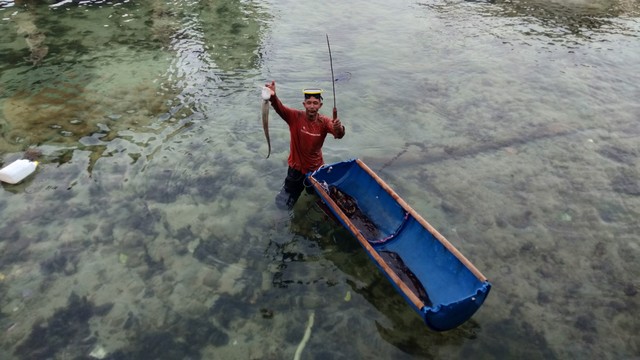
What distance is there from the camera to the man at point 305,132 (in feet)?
24.2

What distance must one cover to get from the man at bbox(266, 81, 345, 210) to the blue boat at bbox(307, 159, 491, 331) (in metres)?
0.31

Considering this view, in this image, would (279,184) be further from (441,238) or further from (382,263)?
(441,238)

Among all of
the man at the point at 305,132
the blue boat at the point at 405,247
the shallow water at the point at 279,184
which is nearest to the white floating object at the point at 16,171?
the shallow water at the point at 279,184

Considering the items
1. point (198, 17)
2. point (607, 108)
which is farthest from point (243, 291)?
point (198, 17)

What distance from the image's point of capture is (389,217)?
27.3 ft

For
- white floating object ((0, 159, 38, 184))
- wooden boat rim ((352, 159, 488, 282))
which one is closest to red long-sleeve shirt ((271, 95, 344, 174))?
wooden boat rim ((352, 159, 488, 282))

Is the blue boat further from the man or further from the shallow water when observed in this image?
the shallow water

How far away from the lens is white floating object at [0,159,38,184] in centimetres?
936

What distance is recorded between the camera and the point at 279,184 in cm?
1002

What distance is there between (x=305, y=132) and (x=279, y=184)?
2577mm

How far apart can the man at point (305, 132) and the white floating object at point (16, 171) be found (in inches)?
237

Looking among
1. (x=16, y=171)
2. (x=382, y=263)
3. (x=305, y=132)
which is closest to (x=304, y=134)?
(x=305, y=132)

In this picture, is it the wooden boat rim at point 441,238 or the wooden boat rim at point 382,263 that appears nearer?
the wooden boat rim at point 382,263

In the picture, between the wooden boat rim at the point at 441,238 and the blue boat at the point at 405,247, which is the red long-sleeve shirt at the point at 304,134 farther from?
the wooden boat rim at the point at 441,238
